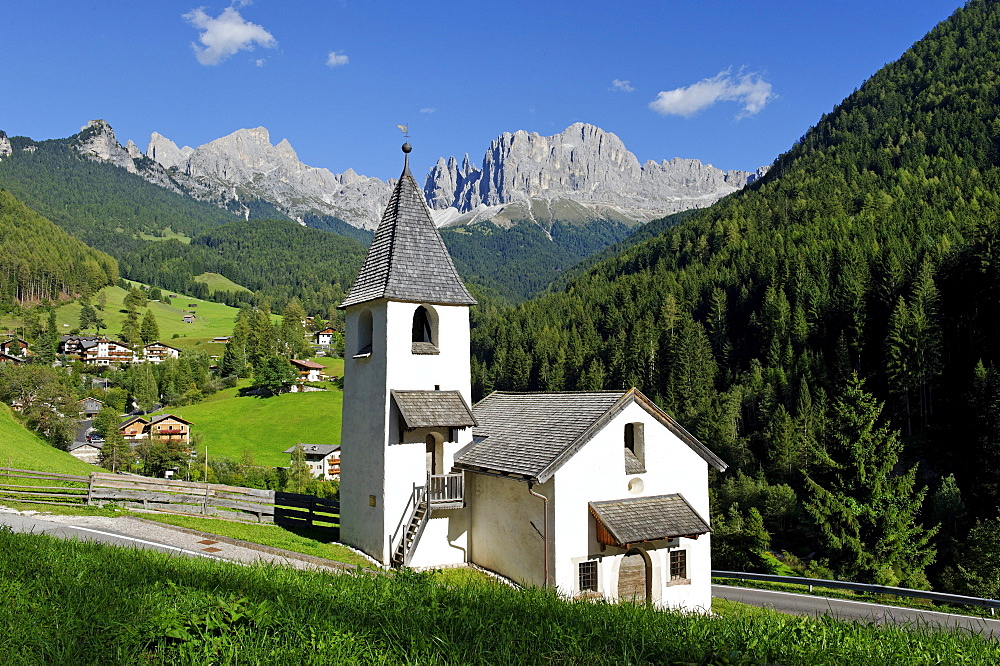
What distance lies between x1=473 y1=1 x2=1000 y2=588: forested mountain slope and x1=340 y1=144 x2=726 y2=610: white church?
26036 mm

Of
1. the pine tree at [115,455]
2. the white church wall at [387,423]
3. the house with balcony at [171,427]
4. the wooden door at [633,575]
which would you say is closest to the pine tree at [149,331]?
the house with balcony at [171,427]

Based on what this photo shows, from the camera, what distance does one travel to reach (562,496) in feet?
53.7

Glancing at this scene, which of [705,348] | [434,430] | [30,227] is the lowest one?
[434,430]

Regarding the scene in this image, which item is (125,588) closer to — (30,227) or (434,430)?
(434,430)

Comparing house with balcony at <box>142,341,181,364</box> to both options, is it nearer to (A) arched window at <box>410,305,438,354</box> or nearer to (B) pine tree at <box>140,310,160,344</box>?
(B) pine tree at <box>140,310,160,344</box>

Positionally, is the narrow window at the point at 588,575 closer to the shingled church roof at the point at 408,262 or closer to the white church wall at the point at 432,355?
the white church wall at the point at 432,355

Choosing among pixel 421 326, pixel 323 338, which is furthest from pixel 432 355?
pixel 323 338

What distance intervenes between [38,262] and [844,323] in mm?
177655

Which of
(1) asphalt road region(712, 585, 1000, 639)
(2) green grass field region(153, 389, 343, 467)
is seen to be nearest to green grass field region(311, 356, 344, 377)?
(2) green grass field region(153, 389, 343, 467)

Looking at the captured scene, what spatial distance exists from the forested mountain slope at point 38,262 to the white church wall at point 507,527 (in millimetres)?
174561

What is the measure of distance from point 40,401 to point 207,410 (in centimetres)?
3492

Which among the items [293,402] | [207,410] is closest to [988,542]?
[293,402]

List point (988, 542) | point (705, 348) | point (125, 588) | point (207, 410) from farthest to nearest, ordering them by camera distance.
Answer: point (207, 410) < point (705, 348) < point (988, 542) < point (125, 588)

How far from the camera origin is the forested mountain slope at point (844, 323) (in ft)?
151
